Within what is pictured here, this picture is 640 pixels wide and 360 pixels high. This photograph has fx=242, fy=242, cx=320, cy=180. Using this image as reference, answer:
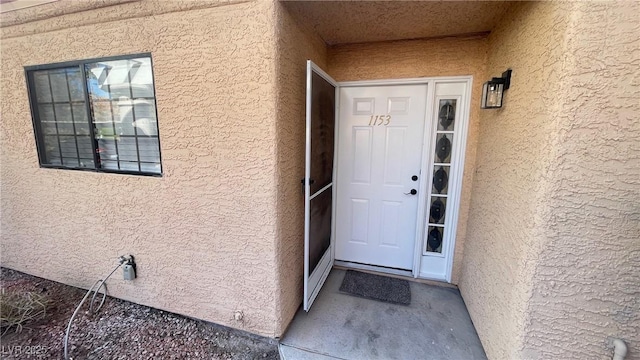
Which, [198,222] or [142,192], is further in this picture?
[142,192]

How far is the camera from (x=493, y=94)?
2203 mm

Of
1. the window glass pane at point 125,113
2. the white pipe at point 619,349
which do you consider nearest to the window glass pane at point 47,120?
the window glass pane at point 125,113

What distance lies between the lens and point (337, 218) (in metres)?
3.52

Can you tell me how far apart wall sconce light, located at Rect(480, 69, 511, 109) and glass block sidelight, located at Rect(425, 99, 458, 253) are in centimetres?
66

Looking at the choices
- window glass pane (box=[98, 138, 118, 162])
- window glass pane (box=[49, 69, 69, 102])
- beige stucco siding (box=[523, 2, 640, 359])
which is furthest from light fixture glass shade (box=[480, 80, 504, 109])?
window glass pane (box=[49, 69, 69, 102])

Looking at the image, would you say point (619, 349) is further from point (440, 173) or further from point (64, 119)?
point (64, 119)

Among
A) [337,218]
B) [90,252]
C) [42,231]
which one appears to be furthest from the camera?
[337,218]

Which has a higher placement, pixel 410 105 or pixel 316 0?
pixel 316 0

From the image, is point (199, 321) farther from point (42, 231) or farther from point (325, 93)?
point (325, 93)

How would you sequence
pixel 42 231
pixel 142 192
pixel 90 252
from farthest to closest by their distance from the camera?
pixel 42 231
pixel 90 252
pixel 142 192

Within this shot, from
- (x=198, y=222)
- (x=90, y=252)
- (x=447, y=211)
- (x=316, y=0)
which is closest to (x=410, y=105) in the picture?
(x=447, y=211)

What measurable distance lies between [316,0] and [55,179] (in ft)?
11.8

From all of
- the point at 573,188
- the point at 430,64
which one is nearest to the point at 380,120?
the point at 430,64

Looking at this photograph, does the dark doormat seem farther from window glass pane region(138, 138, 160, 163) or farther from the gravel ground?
window glass pane region(138, 138, 160, 163)
